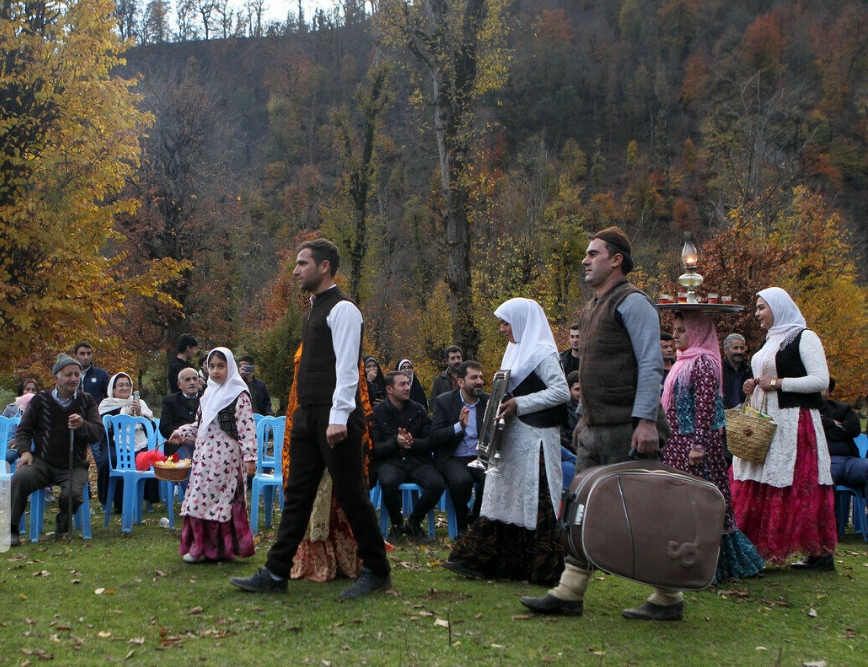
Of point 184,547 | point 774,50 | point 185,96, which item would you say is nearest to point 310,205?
point 185,96

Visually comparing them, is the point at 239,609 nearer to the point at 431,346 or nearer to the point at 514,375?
the point at 514,375

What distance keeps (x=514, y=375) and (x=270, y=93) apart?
7696 centimetres

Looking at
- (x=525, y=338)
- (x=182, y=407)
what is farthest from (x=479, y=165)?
(x=525, y=338)

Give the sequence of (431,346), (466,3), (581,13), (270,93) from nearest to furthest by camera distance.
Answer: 1. (466,3)
2. (431,346)
3. (270,93)
4. (581,13)

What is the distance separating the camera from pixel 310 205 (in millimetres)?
53250

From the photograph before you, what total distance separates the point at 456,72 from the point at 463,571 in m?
10.8

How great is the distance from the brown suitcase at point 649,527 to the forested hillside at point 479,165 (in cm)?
1054

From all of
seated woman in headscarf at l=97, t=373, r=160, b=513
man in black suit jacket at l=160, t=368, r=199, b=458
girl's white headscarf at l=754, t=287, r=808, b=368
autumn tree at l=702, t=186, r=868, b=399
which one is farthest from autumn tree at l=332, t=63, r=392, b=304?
girl's white headscarf at l=754, t=287, r=808, b=368

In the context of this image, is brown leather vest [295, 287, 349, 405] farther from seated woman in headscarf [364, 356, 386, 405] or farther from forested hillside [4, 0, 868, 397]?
A: forested hillside [4, 0, 868, 397]

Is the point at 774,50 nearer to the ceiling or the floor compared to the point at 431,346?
nearer to the ceiling

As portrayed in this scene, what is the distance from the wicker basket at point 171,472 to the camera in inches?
287

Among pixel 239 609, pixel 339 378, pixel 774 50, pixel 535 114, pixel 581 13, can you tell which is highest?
pixel 581 13

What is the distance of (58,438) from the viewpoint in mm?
7738

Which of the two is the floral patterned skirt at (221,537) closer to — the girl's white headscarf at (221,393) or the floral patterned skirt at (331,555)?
the girl's white headscarf at (221,393)
